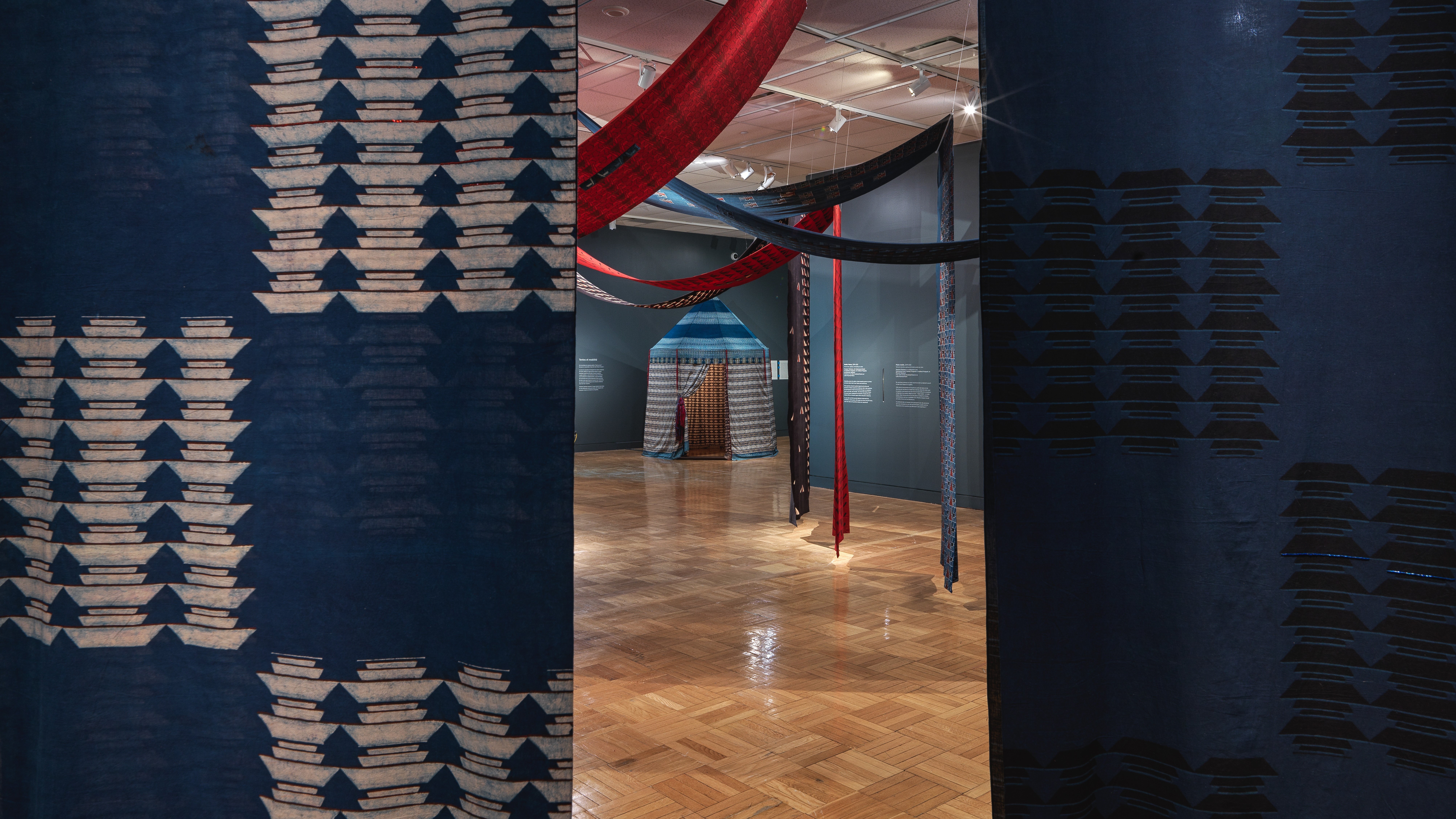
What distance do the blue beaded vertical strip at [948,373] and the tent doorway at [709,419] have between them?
7.11 meters

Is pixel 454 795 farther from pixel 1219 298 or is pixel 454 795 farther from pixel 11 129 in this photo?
pixel 1219 298

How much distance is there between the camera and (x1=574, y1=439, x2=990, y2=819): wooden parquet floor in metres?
2.49

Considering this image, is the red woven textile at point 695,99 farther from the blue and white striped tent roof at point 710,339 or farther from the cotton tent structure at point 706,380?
the blue and white striped tent roof at point 710,339

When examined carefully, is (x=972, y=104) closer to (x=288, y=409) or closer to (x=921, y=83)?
(x=921, y=83)

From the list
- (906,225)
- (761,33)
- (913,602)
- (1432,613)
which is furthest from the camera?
(906,225)

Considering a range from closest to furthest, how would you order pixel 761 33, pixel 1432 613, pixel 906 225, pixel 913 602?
pixel 1432 613 → pixel 761 33 → pixel 913 602 → pixel 906 225

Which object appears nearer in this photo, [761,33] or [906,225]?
[761,33]

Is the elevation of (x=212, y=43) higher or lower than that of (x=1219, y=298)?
higher

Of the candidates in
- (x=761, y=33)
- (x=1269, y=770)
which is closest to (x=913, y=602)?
(x=761, y=33)

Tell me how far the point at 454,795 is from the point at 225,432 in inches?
21.4

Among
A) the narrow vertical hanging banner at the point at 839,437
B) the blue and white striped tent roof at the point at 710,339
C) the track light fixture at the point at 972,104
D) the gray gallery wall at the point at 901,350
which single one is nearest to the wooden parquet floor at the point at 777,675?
the narrow vertical hanging banner at the point at 839,437

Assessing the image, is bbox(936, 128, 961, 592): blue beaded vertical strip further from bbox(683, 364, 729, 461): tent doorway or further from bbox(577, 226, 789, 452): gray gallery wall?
bbox(577, 226, 789, 452): gray gallery wall

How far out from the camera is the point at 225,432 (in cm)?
114

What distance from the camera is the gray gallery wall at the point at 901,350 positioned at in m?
7.88
